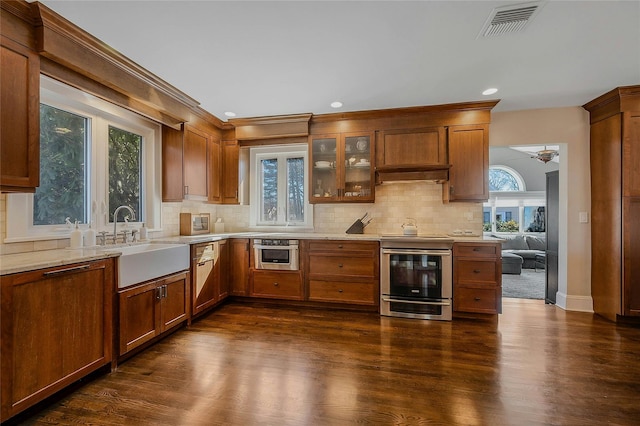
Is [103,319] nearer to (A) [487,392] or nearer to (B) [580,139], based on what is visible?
(A) [487,392]

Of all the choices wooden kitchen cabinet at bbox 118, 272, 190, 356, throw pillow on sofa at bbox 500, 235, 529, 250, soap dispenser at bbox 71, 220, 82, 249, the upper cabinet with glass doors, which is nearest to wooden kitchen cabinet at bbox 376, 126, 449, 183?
the upper cabinet with glass doors

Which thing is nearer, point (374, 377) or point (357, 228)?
point (374, 377)

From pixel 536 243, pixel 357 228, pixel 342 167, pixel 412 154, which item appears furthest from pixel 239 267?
pixel 536 243

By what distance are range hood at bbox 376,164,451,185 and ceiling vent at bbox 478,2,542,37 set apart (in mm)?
1639

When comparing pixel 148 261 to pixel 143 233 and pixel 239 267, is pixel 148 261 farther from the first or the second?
pixel 239 267

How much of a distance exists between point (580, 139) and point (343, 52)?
3.36 meters

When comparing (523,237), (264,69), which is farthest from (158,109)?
(523,237)

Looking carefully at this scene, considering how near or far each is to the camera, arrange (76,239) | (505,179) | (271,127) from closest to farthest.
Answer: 1. (76,239)
2. (271,127)
3. (505,179)

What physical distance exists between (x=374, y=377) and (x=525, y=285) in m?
4.56

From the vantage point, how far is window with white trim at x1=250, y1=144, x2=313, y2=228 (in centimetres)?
422

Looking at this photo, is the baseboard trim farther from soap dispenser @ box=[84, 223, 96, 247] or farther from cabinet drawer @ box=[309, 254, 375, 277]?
soap dispenser @ box=[84, 223, 96, 247]

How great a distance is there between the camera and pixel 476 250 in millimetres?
3188

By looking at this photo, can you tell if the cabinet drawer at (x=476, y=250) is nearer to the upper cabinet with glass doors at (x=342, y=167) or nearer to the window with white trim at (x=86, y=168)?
the upper cabinet with glass doors at (x=342, y=167)

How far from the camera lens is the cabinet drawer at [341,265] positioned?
3.43m
